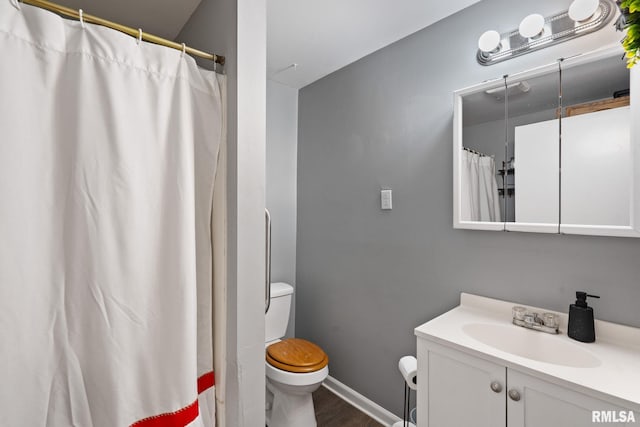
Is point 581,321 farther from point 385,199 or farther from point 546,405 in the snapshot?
point 385,199

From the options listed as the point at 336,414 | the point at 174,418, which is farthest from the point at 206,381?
the point at 336,414

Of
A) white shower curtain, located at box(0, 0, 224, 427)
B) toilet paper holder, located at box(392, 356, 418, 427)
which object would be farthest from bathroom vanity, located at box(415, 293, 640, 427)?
white shower curtain, located at box(0, 0, 224, 427)

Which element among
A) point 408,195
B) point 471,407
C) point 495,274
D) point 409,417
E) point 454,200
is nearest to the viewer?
point 471,407

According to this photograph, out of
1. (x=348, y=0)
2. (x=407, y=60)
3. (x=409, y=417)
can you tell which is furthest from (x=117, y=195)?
(x=409, y=417)

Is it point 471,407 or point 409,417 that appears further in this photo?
point 409,417

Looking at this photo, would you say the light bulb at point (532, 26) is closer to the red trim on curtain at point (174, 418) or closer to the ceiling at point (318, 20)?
the ceiling at point (318, 20)

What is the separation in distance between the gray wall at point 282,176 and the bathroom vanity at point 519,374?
4.71 ft

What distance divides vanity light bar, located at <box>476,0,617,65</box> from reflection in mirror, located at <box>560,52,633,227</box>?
15cm

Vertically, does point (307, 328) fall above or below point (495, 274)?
below

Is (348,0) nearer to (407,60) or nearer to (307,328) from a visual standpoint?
(407,60)

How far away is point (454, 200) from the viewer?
1555mm

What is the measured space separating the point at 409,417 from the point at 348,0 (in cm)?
231

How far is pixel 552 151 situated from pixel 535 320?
2.40ft

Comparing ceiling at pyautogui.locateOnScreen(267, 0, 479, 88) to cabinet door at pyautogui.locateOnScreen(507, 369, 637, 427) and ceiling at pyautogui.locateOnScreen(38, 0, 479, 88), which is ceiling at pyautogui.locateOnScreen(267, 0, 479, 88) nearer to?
ceiling at pyautogui.locateOnScreen(38, 0, 479, 88)
